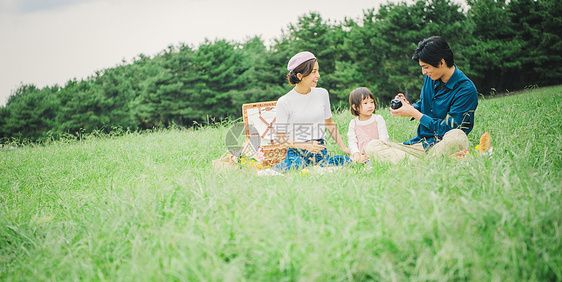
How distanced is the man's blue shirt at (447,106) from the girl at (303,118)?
96 centimetres

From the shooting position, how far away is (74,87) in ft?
96.2

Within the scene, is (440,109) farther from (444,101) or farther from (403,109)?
(403,109)

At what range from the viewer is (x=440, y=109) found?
11.9ft

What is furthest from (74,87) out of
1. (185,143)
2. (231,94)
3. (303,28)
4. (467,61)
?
(467,61)

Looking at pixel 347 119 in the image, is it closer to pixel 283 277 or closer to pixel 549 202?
pixel 549 202

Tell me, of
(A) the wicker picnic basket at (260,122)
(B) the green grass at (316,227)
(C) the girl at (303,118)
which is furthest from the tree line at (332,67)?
(B) the green grass at (316,227)

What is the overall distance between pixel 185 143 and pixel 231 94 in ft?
76.0

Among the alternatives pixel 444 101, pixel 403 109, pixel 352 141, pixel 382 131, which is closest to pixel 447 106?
pixel 444 101

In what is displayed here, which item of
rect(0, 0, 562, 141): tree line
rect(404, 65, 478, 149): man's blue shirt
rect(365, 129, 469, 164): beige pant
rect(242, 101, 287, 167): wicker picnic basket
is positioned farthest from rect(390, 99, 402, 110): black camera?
rect(0, 0, 562, 141): tree line

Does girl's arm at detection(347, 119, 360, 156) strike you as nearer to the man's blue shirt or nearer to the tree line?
the man's blue shirt

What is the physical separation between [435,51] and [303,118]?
63.4 inches

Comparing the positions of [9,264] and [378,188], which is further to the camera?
[378,188]

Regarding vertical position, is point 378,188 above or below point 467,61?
below

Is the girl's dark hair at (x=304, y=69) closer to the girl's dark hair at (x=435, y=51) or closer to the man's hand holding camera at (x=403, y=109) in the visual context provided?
the man's hand holding camera at (x=403, y=109)
